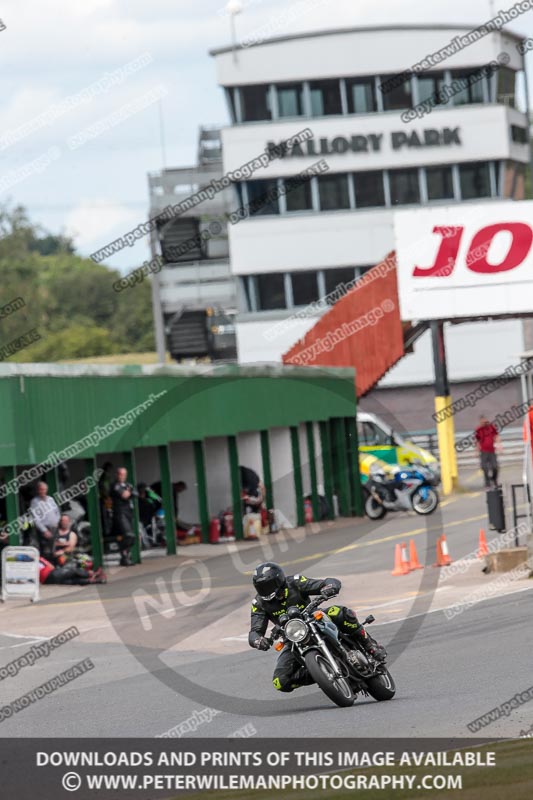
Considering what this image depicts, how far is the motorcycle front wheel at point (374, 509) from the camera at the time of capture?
34.6 metres

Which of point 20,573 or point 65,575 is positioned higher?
point 20,573

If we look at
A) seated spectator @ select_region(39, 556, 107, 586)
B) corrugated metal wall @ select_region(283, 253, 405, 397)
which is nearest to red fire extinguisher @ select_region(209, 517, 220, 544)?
seated spectator @ select_region(39, 556, 107, 586)

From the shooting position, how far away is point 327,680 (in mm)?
11805

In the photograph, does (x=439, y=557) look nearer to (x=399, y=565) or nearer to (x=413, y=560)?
(x=413, y=560)

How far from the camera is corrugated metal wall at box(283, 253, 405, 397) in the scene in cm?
4019

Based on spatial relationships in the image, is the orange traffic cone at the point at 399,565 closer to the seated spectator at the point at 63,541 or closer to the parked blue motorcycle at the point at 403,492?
the seated spectator at the point at 63,541

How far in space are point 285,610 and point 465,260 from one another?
26791 millimetres

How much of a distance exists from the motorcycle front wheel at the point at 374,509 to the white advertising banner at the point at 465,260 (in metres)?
6.09

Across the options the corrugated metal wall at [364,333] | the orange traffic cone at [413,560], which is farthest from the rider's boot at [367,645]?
the corrugated metal wall at [364,333]

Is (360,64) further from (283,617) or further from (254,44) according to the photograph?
(283,617)

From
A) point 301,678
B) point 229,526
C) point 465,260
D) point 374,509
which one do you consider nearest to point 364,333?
point 465,260

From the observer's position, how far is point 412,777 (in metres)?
8.90

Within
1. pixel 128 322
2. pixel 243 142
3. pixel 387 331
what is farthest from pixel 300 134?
pixel 128 322

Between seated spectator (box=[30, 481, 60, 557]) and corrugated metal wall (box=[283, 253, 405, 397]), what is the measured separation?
17.5 metres
